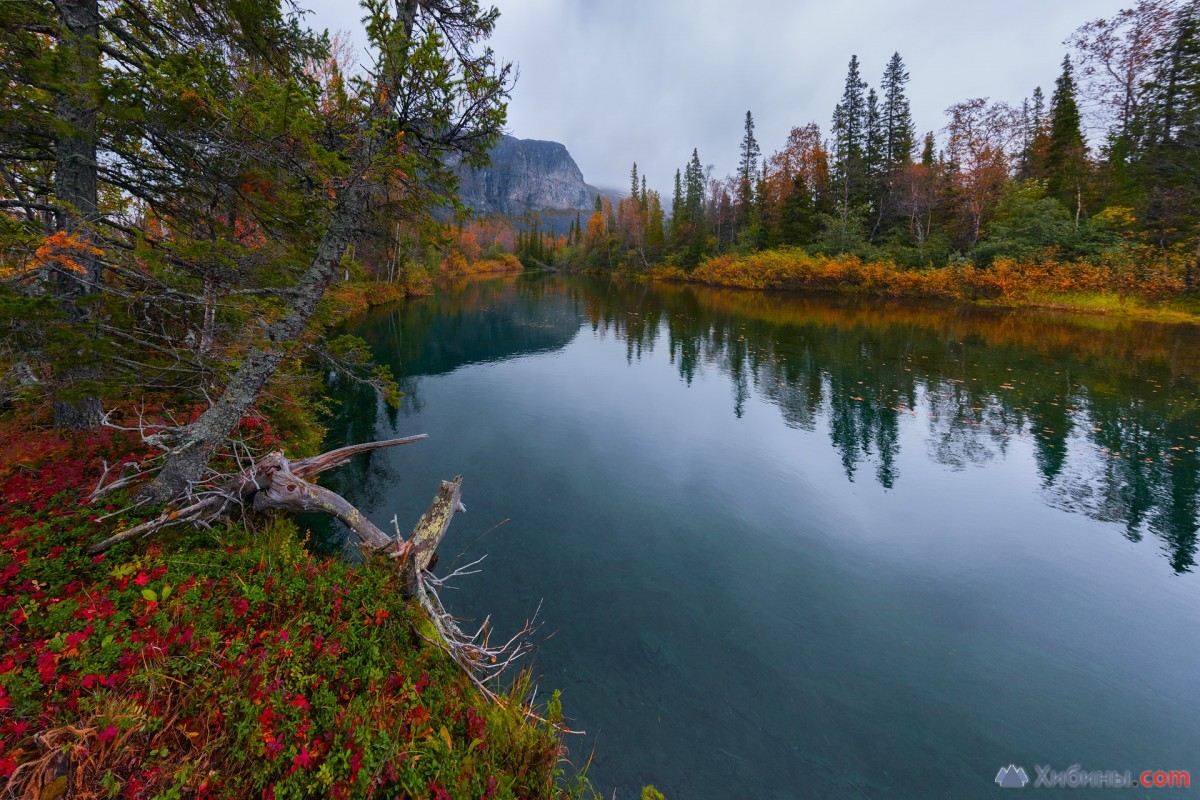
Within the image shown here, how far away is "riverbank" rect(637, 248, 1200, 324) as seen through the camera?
26.1m

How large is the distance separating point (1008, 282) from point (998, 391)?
83.2 ft

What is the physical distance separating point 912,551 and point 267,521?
1047cm

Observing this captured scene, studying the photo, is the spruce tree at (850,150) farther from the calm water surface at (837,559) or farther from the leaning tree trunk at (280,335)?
the leaning tree trunk at (280,335)

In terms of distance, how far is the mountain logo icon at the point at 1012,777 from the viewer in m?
4.27

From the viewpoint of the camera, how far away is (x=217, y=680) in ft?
11.3

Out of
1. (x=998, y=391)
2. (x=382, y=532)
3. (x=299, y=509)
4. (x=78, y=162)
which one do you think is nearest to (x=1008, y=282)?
(x=998, y=391)

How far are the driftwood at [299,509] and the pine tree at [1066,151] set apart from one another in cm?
4757

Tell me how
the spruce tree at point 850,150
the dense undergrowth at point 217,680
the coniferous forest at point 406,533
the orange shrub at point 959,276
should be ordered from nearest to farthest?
the dense undergrowth at point 217,680
the coniferous forest at point 406,533
the orange shrub at point 959,276
the spruce tree at point 850,150

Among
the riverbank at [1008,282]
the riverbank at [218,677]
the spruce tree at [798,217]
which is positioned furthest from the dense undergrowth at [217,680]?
the spruce tree at [798,217]

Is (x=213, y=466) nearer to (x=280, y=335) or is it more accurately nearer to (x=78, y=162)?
(x=280, y=335)

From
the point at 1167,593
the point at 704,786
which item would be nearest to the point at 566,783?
the point at 704,786

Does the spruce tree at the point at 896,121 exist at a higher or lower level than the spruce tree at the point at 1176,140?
higher

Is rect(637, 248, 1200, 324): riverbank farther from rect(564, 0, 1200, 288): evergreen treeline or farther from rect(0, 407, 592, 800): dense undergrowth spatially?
rect(0, 407, 592, 800): dense undergrowth

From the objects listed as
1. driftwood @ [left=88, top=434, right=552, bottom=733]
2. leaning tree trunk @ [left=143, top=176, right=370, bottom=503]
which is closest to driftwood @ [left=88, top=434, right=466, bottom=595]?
driftwood @ [left=88, top=434, right=552, bottom=733]
